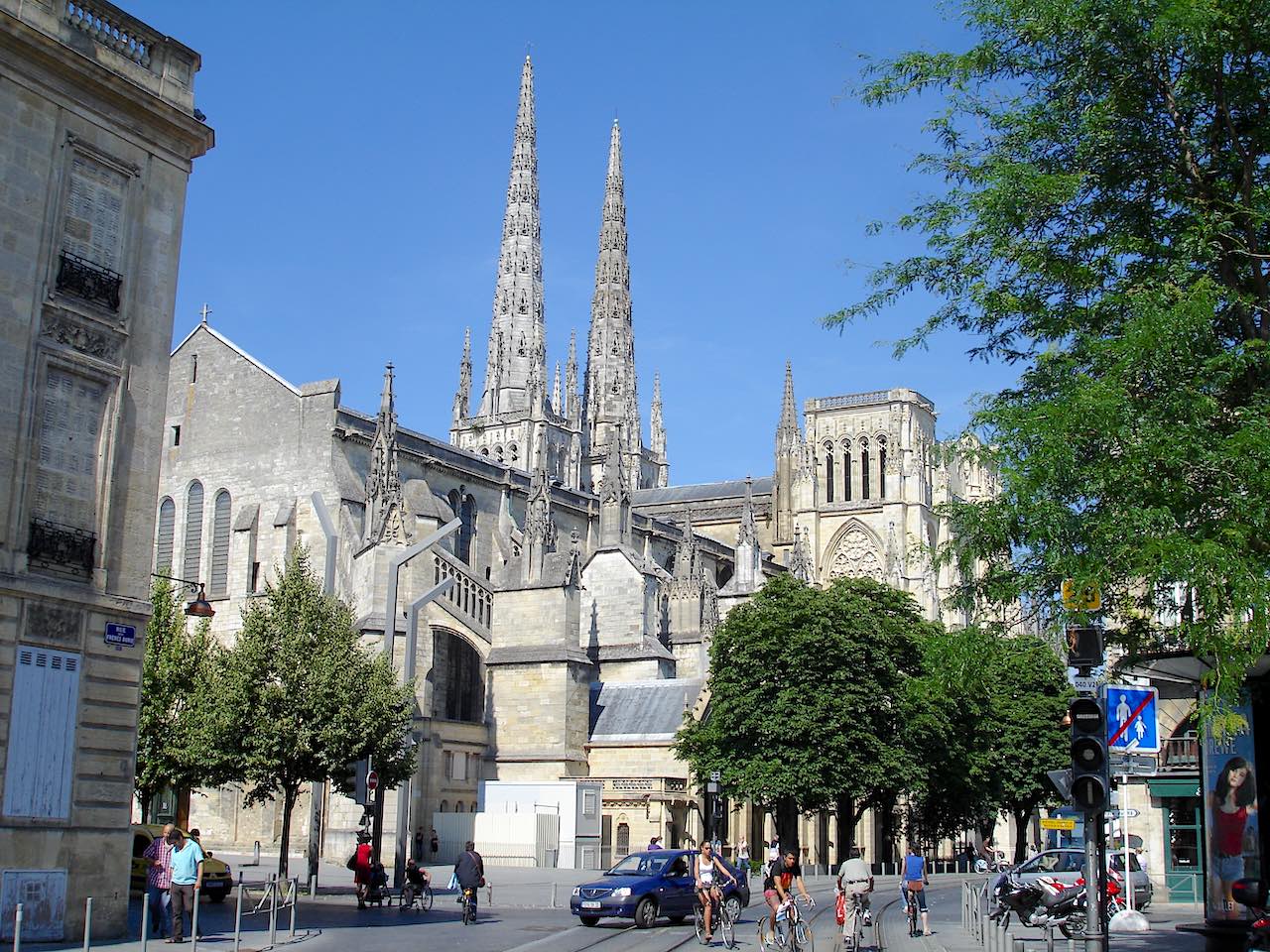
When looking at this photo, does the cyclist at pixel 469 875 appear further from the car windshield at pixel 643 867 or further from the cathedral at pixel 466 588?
the cathedral at pixel 466 588

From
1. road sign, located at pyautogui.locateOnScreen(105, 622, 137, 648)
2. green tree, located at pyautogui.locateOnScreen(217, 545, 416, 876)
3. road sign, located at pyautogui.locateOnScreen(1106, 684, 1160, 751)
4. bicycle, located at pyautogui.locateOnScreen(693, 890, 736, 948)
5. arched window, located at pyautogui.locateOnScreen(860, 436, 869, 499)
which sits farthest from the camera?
arched window, located at pyautogui.locateOnScreen(860, 436, 869, 499)

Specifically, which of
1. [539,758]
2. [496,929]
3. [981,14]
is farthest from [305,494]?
[981,14]

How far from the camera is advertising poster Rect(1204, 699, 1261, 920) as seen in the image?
44.4 ft

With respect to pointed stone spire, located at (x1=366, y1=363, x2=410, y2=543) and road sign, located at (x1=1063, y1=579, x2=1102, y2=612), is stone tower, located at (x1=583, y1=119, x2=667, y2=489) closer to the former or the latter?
pointed stone spire, located at (x1=366, y1=363, x2=410, y2=543)

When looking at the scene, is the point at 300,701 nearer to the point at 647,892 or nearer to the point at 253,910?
the point at 253,910

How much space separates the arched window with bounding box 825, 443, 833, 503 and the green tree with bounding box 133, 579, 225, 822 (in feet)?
166

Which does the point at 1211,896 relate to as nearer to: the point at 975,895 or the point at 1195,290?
the point at 1195,290

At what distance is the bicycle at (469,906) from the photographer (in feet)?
71.1

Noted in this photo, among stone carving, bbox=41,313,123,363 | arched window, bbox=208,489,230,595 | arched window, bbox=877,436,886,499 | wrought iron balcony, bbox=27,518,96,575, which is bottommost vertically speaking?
wrought iron balcony, bbox=27,518,96,575

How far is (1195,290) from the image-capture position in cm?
1155

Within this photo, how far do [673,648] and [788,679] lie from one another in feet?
31.6

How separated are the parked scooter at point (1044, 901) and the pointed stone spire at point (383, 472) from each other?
20.9 m

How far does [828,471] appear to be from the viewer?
265 feet

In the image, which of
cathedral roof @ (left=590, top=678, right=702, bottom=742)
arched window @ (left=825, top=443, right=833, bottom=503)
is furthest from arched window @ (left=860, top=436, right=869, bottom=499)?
cathedral roof @ (left=590, top=678, right=702, bottom=742)
